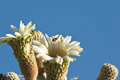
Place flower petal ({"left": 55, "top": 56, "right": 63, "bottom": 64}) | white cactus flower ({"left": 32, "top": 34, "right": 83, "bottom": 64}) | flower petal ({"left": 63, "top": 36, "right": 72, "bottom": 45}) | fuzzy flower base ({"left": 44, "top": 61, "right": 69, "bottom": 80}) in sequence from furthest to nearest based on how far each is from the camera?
1. flower petal ({"left": 63, "top": 36, "right": 72, "bottom": 45})
2. white cactus flower ({"left": 32, "top": 34, "right": 83, "bottom": 64})
3. fuzzy flower base ({"left": 44, "top": 61, "right": 69, "bottom": 80})
4. flower petal ({"left": 55, "top": 56, "right": 63, "bottom": 64})

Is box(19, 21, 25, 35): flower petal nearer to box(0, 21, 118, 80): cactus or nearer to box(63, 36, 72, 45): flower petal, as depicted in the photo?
box(0, 21, 118, 80): cactus

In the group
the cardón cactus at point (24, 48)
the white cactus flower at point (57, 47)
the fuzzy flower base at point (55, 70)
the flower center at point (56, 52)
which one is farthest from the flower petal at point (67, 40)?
the cardón cactus at point (24, 48)

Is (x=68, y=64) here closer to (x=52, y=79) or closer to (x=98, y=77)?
(x=52, y=79)

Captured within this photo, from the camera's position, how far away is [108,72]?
34.2 feet

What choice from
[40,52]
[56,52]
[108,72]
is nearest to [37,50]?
[40,52]

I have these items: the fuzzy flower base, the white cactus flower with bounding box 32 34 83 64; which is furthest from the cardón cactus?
the fuzzy flower base

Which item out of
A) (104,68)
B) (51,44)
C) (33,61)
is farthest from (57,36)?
(104,68)

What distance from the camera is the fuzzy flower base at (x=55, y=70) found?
727cm

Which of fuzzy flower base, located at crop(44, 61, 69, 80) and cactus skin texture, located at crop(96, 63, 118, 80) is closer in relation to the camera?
fuzzy flower base, located at crop(44, 61, 69, 80)

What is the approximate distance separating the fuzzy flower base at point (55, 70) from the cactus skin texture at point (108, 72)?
10.7 feet

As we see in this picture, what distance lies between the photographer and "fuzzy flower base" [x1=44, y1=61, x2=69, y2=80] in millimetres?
7266

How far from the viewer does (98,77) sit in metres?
10.8

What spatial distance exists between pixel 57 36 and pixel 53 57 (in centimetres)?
102

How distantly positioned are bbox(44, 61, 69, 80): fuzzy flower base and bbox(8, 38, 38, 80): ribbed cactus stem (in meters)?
0.98
